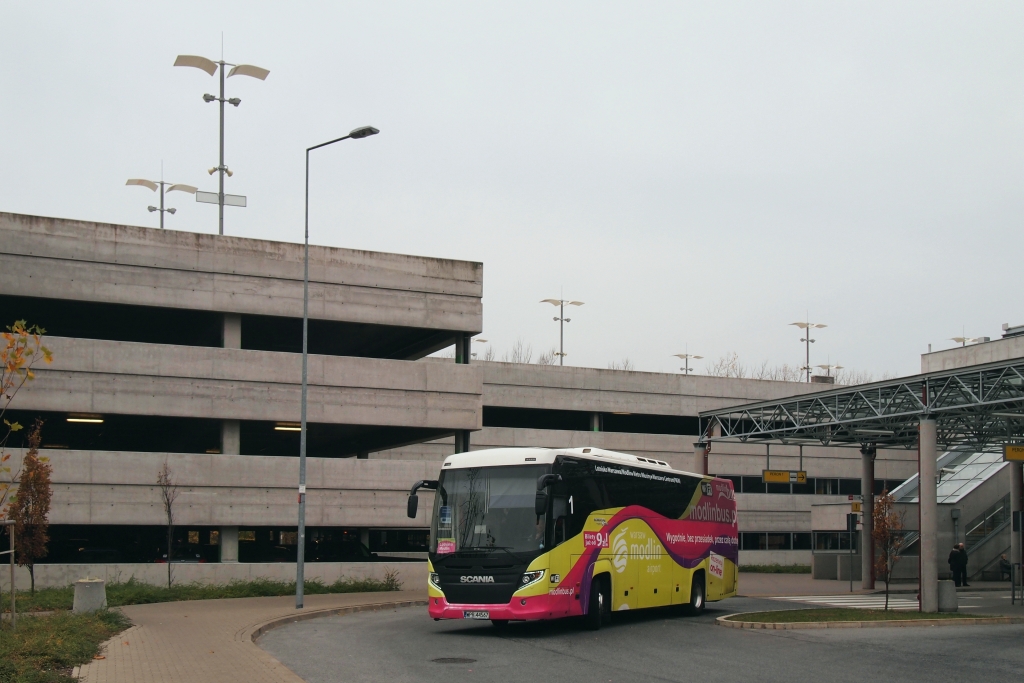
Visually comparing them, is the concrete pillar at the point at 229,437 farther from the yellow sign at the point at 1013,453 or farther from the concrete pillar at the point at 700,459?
the yellow sign at the point at 1013,453

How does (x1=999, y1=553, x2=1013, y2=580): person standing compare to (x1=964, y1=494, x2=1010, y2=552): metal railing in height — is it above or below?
below

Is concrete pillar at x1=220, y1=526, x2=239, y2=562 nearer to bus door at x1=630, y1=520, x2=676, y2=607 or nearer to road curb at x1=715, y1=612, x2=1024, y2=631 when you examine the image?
bus door at x1=630, y1=520, x2=676, y2=607

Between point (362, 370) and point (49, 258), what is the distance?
965 cm

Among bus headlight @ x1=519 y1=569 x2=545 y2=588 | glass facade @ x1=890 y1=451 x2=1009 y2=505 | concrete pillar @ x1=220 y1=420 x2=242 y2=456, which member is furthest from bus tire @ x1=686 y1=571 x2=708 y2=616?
glass facade @ x1=890 y1=451 x2=1009 y2=505

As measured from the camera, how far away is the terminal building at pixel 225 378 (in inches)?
1192

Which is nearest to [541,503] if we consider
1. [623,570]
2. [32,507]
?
[623,570]

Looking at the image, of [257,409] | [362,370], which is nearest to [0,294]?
[257,409]

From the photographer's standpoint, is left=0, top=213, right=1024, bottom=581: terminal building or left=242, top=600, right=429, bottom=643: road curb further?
left=0, top=213, right=1024, bottom=581: terminal building

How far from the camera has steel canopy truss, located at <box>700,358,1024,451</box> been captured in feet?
86.6

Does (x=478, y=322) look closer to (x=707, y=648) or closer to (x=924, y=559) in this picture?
(x=924, y=559)

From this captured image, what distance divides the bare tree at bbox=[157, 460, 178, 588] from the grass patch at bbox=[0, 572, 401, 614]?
2.83 ft

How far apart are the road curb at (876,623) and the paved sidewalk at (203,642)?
956 cm

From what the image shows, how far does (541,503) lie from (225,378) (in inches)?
630

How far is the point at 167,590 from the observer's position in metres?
28.3
